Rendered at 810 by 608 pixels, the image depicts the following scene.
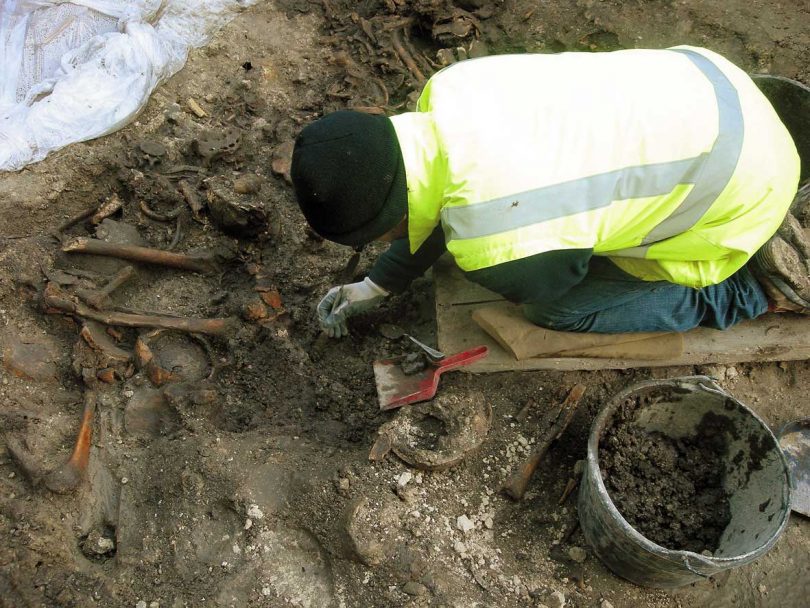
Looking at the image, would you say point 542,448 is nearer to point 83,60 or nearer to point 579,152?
point 579,152

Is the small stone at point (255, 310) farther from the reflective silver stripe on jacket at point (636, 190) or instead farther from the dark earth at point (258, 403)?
the reflective silver stripe on jacket at point (636, 190)

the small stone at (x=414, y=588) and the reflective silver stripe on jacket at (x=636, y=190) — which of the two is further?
the small stone at (x=414, y=588)

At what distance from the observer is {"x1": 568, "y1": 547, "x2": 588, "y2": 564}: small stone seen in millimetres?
2555

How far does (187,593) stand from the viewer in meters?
2.38

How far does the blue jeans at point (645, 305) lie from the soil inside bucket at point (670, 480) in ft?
1.38

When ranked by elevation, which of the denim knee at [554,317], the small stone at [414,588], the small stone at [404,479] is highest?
the denim knee at [554,317]

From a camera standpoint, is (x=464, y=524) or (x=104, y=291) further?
(x=104, y=291)

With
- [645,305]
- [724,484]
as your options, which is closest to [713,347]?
[645,305]

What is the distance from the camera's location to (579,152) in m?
1.98

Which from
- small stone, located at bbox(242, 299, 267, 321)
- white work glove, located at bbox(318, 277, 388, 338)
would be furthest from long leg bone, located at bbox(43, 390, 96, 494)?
white work glove, located at bbox(318, 277, 388, 338)

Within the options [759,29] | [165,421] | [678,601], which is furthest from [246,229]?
[759,29]

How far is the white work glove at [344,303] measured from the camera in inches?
119

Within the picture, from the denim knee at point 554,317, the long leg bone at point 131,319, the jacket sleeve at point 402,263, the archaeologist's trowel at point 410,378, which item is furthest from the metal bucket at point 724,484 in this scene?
the long leg bone at point 131,319

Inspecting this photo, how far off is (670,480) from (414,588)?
1.17 metres
